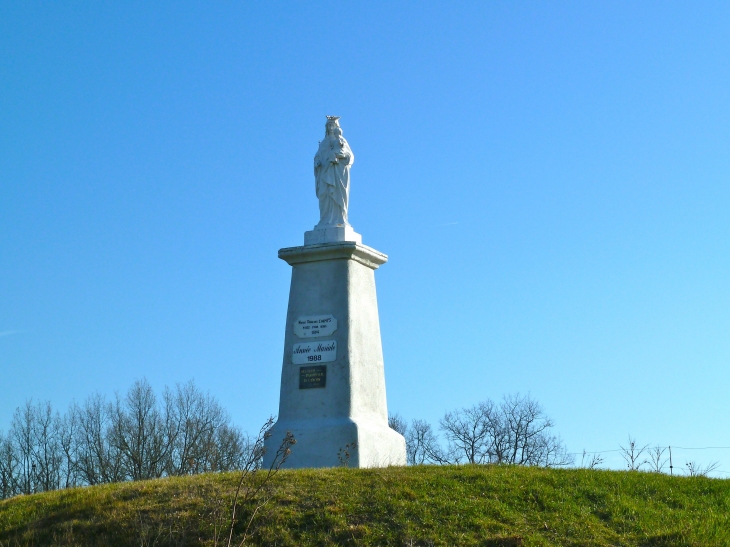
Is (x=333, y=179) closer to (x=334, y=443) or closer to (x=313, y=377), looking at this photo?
(x=313, y=377)

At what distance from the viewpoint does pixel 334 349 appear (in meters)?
15.1

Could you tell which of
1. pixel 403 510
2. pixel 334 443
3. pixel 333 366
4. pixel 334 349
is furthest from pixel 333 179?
pixel 403 510

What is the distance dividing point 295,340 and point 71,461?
73.5 feet

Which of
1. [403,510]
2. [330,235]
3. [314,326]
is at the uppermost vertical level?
[330,235]

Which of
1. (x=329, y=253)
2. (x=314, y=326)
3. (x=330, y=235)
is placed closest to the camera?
(x=314, y=326)

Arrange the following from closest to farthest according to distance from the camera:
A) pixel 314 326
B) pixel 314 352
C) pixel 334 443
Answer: pixel 334 443, pixel 314 352, pixel 314 326

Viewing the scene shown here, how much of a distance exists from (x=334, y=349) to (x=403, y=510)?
170 inches

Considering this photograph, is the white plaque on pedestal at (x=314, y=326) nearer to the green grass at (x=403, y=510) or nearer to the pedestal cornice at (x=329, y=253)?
the pedestal cornice at (x=329, y=253)

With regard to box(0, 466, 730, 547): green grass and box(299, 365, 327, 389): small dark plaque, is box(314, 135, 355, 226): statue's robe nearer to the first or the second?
box(299, 365, 327, 389): small dark plaque

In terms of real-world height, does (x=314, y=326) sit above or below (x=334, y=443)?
above

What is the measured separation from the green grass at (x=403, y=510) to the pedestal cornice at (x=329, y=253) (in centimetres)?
407

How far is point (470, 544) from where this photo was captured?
10.4 metres

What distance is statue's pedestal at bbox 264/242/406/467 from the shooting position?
1455 cm

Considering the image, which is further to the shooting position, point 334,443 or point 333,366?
point 333,366
